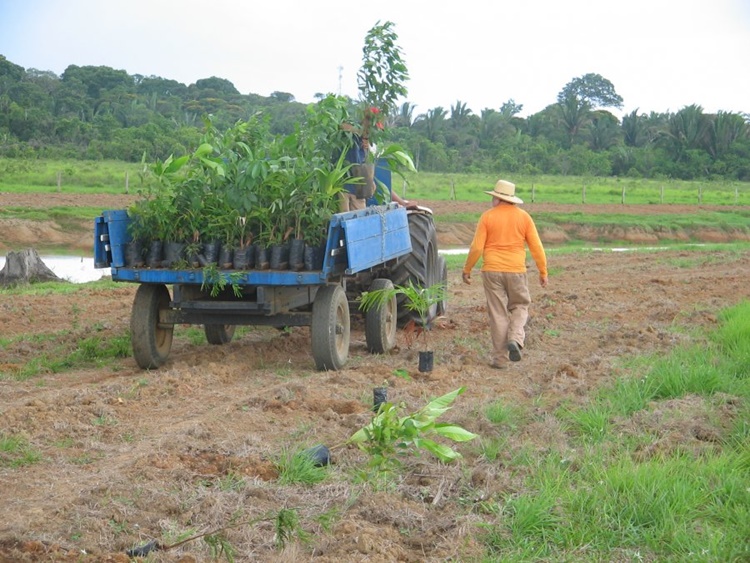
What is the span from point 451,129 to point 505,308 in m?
53.6

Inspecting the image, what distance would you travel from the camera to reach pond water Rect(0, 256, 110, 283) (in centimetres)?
1841

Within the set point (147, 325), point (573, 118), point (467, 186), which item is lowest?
point (147, 325)

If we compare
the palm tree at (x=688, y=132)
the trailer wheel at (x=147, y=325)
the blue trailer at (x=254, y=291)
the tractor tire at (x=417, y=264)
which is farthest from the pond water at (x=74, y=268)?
the palm tree at (x=688, y=132)

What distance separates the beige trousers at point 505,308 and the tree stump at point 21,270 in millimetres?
8833

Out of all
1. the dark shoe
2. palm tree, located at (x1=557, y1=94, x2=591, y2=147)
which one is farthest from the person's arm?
palm tree, located at (x1=557, y1=94, x2=591, y2=147)

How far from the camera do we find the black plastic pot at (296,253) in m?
7.92

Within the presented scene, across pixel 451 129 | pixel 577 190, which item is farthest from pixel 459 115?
pixel 577 190

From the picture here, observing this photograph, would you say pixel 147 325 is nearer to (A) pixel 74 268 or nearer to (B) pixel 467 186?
(A) pixel 74 268

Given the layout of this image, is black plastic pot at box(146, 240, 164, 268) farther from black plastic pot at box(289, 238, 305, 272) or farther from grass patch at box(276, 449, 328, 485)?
grass patch at box(276, 449, 328, 485)

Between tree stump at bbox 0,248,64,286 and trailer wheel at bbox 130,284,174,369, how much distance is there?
7320mm

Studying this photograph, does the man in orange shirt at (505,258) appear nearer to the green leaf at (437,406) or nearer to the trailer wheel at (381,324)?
the trailer wheel at (381,324)

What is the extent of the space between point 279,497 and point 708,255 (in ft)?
57.5

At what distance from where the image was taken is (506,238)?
354 inches

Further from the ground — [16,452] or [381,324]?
[381,324]
